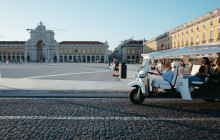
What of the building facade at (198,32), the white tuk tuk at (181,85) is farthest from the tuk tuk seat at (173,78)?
the building facade at (198,32)

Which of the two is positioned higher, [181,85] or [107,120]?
[181,85]

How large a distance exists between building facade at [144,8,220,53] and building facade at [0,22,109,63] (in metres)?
49.3

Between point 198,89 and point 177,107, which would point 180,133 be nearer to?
point 177,107

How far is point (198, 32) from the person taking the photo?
113 feet

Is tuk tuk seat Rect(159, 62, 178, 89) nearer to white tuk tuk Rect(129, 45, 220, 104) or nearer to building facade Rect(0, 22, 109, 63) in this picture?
white tuk tuk Rect(129, 45, 220, 104)

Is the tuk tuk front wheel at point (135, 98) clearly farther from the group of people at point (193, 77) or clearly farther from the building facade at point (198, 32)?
the building facade at point (198, 32)

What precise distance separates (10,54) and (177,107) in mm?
109668

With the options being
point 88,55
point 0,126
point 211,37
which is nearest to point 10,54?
point 88,55

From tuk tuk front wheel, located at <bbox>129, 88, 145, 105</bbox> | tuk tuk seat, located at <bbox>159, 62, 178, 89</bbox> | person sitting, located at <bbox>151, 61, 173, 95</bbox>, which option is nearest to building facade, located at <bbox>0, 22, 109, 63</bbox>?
tuk tuk front wheel, located at <bbox>129, 88, 145, 105</bbox>

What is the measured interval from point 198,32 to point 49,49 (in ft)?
239

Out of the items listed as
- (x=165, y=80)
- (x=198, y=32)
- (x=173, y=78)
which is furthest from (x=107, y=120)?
(x=198, y=32)

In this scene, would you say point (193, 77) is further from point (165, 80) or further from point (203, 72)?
point (165, 80)

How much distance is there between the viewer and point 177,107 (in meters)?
5.19

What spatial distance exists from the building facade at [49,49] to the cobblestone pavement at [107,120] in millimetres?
82883
